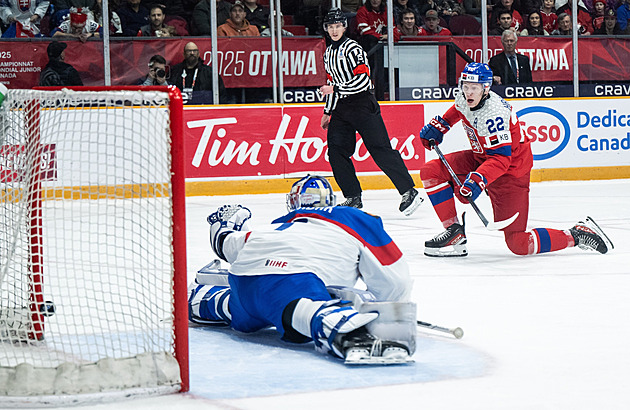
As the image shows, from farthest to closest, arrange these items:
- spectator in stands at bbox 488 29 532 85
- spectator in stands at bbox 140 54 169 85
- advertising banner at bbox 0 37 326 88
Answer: spectator in stands at bbox 488 29 532 85 < spectator in stands at bbox 140 54 169 85 < advertising banner at bbox 0 37 326 88

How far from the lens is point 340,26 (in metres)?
7.56

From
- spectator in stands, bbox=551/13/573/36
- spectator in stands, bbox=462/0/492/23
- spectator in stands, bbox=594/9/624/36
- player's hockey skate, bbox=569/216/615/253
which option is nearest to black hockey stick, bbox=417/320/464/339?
player's hockey skate, bbox=569/216/615/253

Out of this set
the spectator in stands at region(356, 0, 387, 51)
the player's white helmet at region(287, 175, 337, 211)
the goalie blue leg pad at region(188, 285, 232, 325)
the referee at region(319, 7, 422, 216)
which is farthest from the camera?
the spectator in stands at region(356, 0, 387, 51)

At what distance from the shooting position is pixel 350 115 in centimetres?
772

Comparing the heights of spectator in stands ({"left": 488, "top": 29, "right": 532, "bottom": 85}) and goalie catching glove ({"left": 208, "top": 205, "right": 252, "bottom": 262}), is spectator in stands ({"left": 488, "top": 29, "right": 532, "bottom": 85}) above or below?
above

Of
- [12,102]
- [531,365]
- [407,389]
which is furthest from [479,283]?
[12,102]

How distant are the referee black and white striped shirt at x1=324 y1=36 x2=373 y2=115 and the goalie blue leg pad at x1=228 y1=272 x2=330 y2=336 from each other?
4.67 meters

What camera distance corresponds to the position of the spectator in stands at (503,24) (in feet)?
35.0

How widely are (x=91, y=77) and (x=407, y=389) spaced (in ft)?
23.7

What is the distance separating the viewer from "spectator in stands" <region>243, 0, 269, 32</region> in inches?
388

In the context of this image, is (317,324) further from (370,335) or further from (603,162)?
(603,162)

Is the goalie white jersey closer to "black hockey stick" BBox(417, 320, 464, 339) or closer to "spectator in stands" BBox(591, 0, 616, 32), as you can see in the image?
"black hockey stick" BBox(417, 320, 464, 339)

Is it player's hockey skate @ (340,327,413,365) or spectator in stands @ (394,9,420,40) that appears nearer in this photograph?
player's hockey skate @ (340,327,413,365)

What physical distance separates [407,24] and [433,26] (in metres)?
0.44
